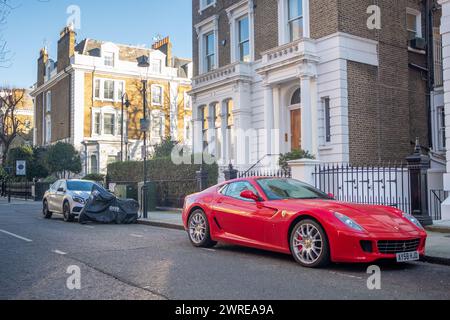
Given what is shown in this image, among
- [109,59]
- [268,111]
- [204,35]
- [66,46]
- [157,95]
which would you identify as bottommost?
[268,111]

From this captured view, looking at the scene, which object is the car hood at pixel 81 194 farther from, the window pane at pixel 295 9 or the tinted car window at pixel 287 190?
the window pane at pixel 295 9

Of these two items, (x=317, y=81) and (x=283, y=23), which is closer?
(x=317, y=81)

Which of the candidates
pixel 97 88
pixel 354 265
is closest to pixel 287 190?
pixel 354 265

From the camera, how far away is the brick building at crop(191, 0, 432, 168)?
18.3 meters

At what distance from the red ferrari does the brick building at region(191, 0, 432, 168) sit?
957 centimetres

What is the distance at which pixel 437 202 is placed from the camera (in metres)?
15.9

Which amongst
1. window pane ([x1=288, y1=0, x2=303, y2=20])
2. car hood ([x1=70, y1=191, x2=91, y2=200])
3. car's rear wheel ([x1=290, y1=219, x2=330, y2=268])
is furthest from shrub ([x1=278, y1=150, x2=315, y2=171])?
car's rear wheel ([x1=290, y1=219, x2=330, y2=268])

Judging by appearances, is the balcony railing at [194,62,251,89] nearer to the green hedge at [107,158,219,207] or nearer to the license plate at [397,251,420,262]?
the green hedge at [107,158,219,207]

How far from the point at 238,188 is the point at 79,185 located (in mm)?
9794

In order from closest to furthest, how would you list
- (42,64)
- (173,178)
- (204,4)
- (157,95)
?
(173,178), (204,4), (157,95), (42,64)

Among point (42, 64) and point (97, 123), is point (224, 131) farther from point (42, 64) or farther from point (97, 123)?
point (42, 64)

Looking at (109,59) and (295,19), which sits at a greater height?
(109,59)
